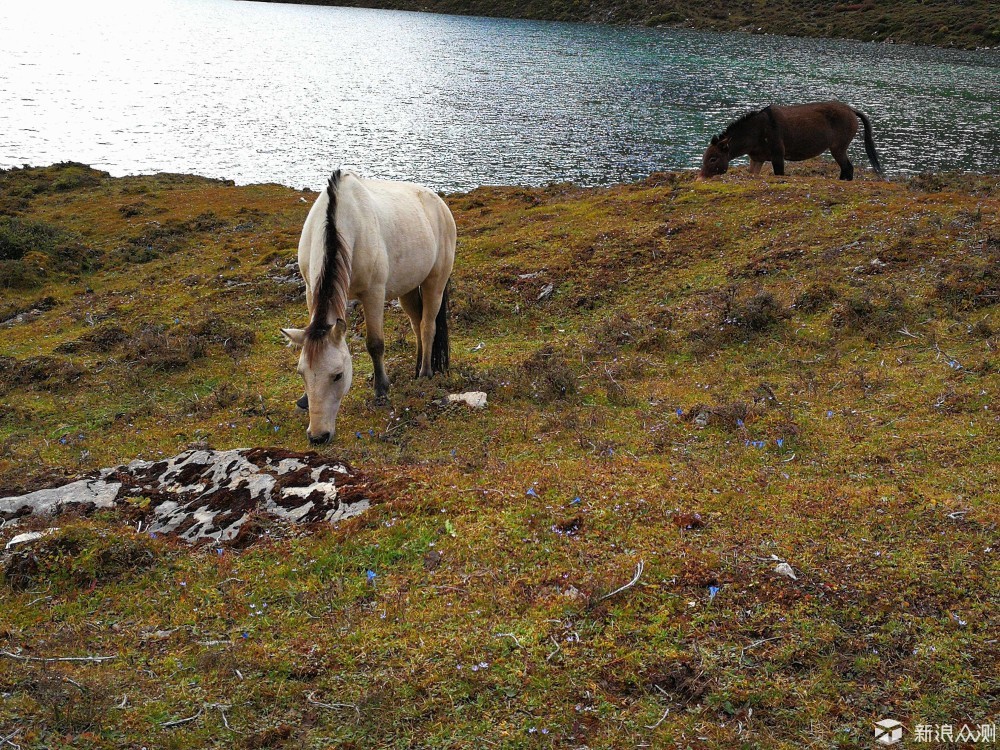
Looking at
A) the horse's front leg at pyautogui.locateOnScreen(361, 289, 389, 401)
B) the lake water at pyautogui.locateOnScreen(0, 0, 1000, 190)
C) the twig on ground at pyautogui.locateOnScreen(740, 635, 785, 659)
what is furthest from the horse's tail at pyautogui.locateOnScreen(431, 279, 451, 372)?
the lake water at pyautogui.locateOnScreen(0, 0, 1000, 190)

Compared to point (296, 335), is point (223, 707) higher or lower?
lower

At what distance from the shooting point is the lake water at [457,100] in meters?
44.2

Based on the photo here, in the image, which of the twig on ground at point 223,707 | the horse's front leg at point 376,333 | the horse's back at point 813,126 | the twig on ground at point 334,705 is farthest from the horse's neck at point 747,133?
the twig on ground at point 223,707

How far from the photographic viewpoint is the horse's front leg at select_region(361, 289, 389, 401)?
1038cm

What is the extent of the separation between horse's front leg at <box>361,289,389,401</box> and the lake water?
95.7 ft


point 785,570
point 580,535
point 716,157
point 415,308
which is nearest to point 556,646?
point 580,535

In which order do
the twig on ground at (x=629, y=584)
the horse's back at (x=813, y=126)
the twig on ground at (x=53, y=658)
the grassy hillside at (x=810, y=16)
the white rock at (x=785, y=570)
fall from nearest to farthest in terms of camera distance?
1. the twig on ground at (x=53, y=658)
2. the twig on ground at (x=629, y=584)
3. the white rock at (x=785, y=570)
4. the horse's back at (x=813, y=126)
5. the grassy hillside at (x=810, y=16)

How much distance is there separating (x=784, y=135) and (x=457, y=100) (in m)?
45.4

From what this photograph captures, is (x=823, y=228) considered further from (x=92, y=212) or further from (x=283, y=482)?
(x=92, y=212)

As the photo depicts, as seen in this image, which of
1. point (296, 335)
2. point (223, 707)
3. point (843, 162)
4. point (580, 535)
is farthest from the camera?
point (843, 162)

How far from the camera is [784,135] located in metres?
25.1

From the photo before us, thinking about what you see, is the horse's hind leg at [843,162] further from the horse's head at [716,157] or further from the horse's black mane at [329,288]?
the horse's black mane at [329,288]

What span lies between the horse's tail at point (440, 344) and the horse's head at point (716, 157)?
1653 centimetres

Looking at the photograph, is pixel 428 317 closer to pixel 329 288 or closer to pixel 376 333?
pixel 376 333
